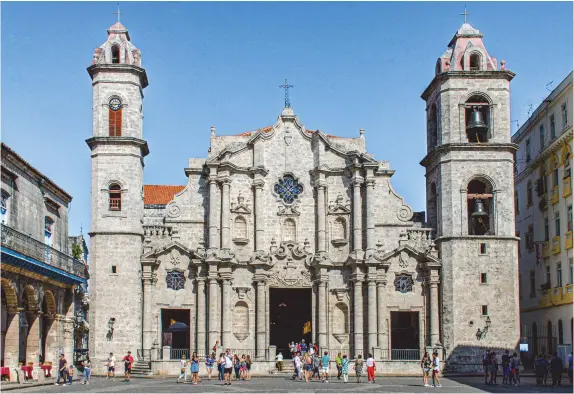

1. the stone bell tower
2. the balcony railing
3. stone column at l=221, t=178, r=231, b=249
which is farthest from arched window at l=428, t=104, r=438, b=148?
the balcony railing

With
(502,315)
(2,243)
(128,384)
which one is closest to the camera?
(2,243)

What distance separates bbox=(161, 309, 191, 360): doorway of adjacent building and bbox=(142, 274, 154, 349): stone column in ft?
4.18

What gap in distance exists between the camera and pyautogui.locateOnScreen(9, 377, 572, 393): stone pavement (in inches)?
1313

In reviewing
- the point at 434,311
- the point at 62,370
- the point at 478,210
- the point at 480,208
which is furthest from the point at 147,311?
the point at 480,208

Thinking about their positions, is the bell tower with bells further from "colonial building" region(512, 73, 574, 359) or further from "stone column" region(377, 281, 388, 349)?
"stone column" region(377, 281, 388, 349)

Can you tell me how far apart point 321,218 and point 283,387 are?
13.7m

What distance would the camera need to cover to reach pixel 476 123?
46031 millimetres

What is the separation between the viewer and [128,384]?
37438 millimetres

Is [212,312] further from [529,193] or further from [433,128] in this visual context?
[529,193]

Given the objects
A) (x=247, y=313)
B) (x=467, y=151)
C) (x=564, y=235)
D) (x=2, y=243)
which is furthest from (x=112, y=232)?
(x=564, y=235)

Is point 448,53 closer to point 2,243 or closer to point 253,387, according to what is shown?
point 253,387

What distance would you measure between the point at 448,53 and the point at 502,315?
13974mm

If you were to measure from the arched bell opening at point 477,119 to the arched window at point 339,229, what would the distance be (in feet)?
26.0

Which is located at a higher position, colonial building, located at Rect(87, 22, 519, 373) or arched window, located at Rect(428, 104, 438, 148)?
arched window, located at Rect(428, 104, 438, 148)
